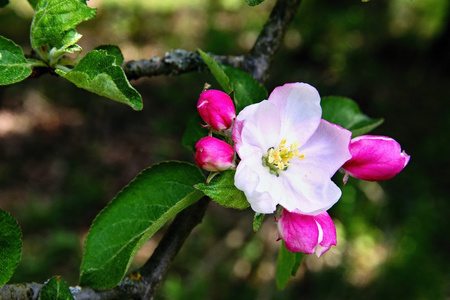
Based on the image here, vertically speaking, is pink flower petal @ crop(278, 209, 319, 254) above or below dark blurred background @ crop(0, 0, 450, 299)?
above

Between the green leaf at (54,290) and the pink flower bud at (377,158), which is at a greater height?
the pink flower bud at (377,158)

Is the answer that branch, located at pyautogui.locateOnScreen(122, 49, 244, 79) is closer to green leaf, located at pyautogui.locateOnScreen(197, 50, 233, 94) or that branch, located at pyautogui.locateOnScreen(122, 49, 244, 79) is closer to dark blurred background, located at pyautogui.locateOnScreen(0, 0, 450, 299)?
green leaf, located at pyautogui.locateOnScreen(197, 50, 233, 94)

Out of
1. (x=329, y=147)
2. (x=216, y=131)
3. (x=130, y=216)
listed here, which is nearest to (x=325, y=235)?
(x=329, y=147)

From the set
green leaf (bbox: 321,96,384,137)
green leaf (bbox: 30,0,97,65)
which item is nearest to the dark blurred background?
green leaf (bbox: 321,96,384,137)

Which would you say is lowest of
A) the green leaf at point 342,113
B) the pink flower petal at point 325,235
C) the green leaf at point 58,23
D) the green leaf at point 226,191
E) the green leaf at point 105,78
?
the pink flower petal at point 325,235

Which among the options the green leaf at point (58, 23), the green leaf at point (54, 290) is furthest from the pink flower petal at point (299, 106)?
the green leaf at point (54, 290)

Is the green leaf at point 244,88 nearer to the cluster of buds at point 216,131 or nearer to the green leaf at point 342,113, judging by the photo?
the cluster of buds at point 216,131
